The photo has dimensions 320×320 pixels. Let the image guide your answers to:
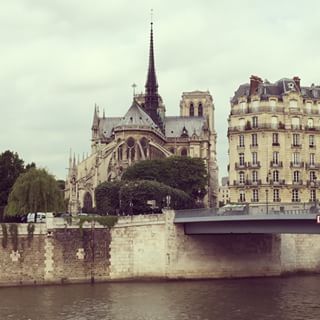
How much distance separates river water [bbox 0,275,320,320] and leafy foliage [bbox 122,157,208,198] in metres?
38.1

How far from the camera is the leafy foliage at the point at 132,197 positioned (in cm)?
7562

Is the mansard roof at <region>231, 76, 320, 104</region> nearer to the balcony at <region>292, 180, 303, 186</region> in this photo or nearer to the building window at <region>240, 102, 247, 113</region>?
the building window at <region>240, 102, 247, 113</region>

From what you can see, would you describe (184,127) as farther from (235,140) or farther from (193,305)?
(193,305)

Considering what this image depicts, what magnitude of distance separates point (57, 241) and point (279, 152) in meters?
36.0

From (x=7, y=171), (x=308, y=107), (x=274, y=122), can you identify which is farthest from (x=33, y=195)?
(x=308, y=107)

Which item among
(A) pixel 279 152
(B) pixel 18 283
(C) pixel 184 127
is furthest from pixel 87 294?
(C) pixel 184 127

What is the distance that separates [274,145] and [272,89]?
24.7ft

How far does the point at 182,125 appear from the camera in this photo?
486 feet

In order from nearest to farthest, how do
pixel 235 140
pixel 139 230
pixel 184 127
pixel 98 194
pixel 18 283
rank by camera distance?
pixel 18 283
pixel 139 230
pixel 98 194
pixel 235 140
pixel 184 127

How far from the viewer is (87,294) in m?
50.8

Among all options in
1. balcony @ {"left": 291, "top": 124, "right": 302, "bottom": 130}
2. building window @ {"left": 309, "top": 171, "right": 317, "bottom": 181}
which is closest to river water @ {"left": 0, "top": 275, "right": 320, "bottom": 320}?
building window @ {"left": 309, "top": 171, "right": 317, "bottom": 181}

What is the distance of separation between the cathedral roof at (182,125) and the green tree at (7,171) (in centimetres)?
7056

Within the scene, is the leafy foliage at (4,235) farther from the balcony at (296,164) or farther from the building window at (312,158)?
the building window at (312,158)

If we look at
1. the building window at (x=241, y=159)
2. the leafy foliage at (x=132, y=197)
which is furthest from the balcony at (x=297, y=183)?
the leafy foliage at (x=132, y=197)
